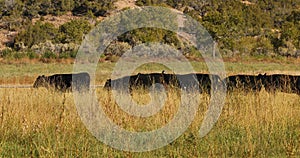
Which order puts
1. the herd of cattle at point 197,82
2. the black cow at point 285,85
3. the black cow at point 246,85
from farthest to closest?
the herd of cattle at point 197,82
the black cow at point 285,85
the black cow at point 246,85

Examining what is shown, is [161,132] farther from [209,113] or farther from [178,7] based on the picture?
[178,7]

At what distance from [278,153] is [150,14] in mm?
64421

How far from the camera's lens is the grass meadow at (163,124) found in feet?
18.4

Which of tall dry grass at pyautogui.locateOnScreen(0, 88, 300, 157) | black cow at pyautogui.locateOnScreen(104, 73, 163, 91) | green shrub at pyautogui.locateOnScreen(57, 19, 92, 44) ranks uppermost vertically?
green shrub at pyautogui.locateOnScreen(57, 19, 92, 44)

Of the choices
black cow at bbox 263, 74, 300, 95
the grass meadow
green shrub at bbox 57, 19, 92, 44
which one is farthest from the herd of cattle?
green shrub at bbox 57, 19, 92, 44

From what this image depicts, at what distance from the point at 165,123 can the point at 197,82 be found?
134 inches

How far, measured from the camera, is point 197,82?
34.1 feet

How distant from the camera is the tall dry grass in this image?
18.4 feet

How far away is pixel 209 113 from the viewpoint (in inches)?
301

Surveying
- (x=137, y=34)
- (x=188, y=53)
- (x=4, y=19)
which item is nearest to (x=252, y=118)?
(x=188, y=53)

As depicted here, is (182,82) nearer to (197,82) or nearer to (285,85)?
(197,82)

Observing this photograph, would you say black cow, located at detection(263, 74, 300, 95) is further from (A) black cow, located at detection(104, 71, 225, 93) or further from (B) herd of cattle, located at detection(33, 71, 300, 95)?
(A) black cow, located at detection(104, 71, 225, 93)

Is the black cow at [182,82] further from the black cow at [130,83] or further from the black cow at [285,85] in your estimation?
the black cow at [285,85]

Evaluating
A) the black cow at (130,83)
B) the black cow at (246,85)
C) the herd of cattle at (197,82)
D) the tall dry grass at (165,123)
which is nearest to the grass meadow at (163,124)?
the tall dry grass at (165,123)
